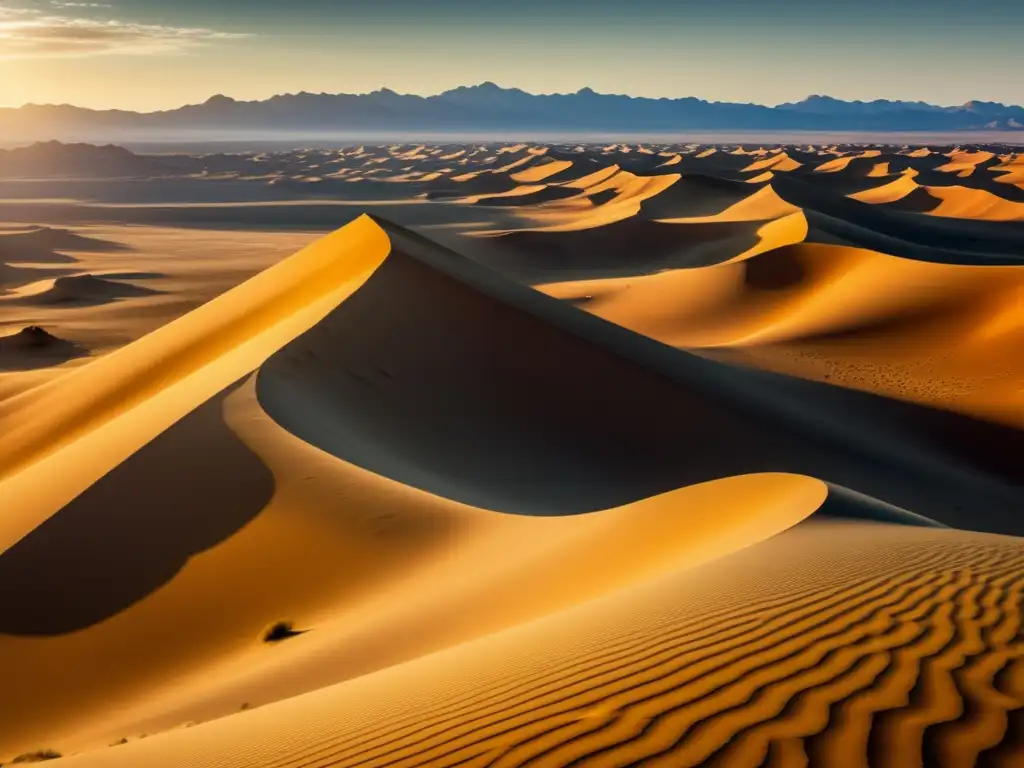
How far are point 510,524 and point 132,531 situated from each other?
11.9 ft

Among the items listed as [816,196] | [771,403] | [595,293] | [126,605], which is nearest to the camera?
[126,605]

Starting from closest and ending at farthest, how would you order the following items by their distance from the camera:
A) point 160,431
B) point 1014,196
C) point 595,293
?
1. point 160,431
2. point 595,293
3. point 1014,196

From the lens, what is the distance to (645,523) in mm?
8578

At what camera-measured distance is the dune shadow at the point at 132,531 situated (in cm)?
772

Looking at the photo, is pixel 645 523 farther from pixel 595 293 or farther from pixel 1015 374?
pixel 595 293

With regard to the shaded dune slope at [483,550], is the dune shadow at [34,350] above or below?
below

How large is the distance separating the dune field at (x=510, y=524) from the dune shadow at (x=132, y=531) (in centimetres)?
3

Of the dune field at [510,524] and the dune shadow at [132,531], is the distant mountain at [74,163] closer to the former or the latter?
the dune field at [510,524]

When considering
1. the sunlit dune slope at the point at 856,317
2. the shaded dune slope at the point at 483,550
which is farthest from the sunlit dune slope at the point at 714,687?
the sunlit dune slope at the point at 856,317

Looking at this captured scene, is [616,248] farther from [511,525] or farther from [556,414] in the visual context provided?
[511,525]

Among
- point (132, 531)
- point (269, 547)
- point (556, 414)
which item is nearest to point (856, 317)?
point (556, 414)

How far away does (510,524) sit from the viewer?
938cm

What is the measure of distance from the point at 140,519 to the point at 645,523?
15.7 feet

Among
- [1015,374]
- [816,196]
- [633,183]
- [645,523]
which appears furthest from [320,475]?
[633,183]
